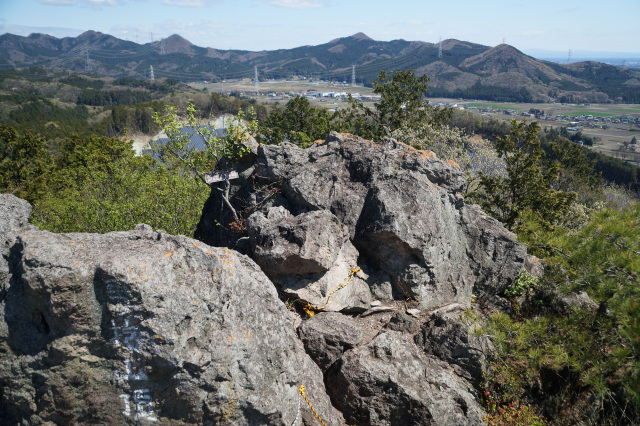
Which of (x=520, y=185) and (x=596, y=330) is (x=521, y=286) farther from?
(x=520, y=185)

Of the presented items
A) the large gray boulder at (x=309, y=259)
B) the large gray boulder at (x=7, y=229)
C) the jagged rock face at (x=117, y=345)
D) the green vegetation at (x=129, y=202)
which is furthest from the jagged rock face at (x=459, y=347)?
the green vegetation at (x=129, y=202)

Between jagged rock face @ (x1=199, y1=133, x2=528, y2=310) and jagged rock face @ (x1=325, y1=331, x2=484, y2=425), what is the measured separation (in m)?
2.18

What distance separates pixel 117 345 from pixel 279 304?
3.54m

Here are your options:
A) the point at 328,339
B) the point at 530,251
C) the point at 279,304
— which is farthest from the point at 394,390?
the point at 530,251

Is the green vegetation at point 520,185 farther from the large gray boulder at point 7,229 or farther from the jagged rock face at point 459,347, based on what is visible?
the large gray boulder at point 7,229

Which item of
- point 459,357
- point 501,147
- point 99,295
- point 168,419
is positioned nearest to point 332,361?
point 459,357

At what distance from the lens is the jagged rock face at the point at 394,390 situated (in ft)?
31.0

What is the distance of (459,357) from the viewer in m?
10.5

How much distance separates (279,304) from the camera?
9.34 meters

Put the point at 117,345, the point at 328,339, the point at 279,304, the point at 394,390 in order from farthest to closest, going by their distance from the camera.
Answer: the point at 328,339 → the point at 394,390 → the point at 279,304 → the point at 117,345

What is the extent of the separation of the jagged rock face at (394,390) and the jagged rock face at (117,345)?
93.1 inches

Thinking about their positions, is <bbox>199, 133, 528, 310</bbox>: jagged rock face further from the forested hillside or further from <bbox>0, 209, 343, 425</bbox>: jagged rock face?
<bbox>0, 209, 343, 425</bbox>: jagged rock face

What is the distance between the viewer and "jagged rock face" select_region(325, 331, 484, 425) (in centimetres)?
944

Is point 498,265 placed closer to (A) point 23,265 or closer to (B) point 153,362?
(B) point 153,362
